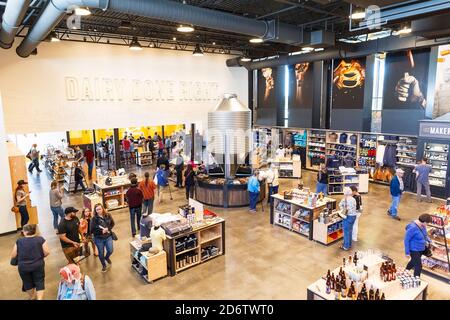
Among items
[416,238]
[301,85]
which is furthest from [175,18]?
[301,85]

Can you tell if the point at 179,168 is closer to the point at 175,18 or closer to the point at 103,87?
the point at 103,87

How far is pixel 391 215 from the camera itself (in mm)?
8820

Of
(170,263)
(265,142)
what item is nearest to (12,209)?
(170,263)

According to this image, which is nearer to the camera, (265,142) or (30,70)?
(30,70)

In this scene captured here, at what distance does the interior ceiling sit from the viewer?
8.02m

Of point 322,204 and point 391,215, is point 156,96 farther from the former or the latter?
point 391,215

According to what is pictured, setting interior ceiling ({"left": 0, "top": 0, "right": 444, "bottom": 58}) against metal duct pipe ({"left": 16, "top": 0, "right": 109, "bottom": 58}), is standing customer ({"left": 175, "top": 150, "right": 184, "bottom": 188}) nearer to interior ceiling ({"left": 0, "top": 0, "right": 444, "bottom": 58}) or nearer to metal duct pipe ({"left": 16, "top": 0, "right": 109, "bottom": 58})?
interior ceiling ({"left": 0, "top": 0, "right": 444, "bottom": 58})

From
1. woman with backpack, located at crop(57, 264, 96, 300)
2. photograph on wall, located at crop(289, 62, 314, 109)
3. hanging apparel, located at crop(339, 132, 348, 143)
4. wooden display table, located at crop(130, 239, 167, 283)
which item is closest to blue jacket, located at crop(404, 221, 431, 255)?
wooden display table, located at crop(130, 239, 167, 283)

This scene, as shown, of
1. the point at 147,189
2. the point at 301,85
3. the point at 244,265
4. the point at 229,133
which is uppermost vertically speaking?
the point at 301,85

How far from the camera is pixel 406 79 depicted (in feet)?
38.1

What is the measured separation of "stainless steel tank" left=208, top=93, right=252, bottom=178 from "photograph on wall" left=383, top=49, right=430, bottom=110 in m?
5.80

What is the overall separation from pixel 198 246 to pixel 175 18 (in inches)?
189

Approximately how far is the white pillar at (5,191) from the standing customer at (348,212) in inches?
315
